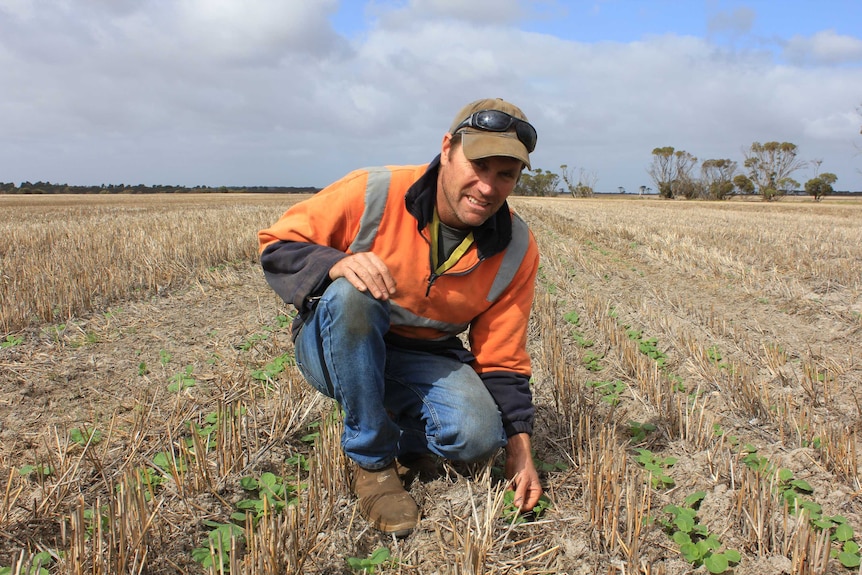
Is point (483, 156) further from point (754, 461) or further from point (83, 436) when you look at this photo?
point (83, 436)

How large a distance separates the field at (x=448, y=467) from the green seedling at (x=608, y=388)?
20 mm

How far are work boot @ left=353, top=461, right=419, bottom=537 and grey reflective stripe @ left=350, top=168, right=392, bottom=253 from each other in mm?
983

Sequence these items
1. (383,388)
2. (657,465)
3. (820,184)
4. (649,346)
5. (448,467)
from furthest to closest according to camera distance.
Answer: (820,184)
(649,346)
(657,465)
(448,467)
(383,388)

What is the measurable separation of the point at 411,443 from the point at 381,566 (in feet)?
2.97

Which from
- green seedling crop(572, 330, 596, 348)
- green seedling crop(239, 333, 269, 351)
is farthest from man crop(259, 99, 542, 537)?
green seedling crop(572, 330, 596, 348)

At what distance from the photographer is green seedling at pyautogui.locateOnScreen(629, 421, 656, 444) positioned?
3330 mm

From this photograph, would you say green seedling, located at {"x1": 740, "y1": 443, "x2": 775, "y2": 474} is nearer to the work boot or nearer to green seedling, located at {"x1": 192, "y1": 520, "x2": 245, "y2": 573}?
the work boot

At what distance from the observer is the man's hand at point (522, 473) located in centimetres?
248

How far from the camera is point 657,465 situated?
2.95 meters

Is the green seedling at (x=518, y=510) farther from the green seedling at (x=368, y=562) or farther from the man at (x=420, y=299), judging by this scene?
the green seedling at (x=368, y=562)

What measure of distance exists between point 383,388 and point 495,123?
3.97 ft

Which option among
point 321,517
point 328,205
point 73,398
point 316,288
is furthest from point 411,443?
point 73,398

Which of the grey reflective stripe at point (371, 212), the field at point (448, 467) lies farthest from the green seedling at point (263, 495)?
the grey reflective stripe at point (371, 212)

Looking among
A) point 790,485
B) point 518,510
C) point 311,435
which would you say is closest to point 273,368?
point 311,435
